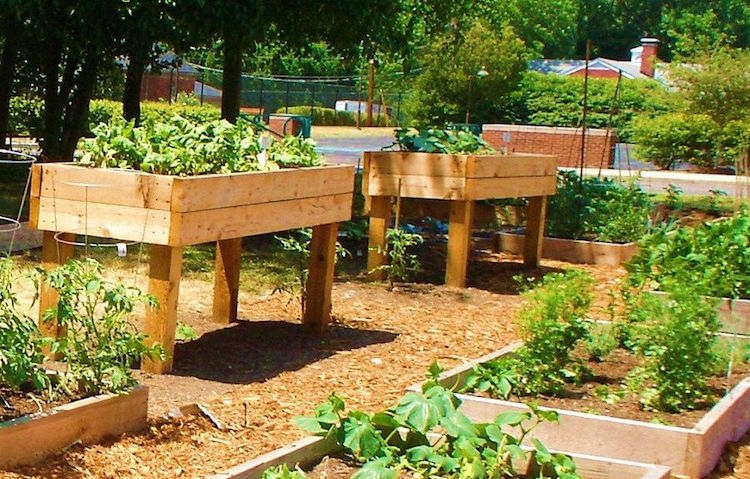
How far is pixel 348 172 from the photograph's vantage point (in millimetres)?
7914

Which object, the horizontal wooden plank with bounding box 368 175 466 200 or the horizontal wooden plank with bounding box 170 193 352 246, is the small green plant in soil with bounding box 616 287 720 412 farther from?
the horizontal wooden plank with bounding box 368 175 466 200

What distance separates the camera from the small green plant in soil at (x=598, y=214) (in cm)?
1250

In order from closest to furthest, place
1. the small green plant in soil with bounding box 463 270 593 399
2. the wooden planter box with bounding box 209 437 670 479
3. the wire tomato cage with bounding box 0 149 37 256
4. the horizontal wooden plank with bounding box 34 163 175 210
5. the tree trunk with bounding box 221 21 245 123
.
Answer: the wooden planter box with bounding box 209 437 670 479
the wire tomato cage with bounding box 0 149 37 256
the small green plant in soil with bounding box 463 270 593 399
the horizontal wooden plank with bounding box 34 163 175 210
the tree trunk with bounding box 221 21 245 123

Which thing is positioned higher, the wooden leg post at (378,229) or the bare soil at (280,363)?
the wooden leg post at (378,229)

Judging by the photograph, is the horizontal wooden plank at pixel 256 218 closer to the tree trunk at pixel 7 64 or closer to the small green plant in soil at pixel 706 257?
the small green plant in soil at pixel 706 257

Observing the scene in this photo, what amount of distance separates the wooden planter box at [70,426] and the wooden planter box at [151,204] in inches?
47.9

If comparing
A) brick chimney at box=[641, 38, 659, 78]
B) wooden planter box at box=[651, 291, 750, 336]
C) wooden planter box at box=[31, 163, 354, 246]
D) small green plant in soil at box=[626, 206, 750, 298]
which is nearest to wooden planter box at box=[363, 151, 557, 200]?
→ small green plant in soil at box=[626, 206, 750, 298]

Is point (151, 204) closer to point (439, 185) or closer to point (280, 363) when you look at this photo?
point (280, 363)

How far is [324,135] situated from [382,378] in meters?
35.4

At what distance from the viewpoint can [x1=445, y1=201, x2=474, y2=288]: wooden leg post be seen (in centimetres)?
1007

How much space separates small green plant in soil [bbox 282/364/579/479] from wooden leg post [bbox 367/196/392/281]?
5.04 meters

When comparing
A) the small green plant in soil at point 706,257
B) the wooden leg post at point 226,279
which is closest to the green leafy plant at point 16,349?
the wooden leg post at point 226,279

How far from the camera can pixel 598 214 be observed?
12.9 metres

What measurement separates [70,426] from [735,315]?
464 cm
